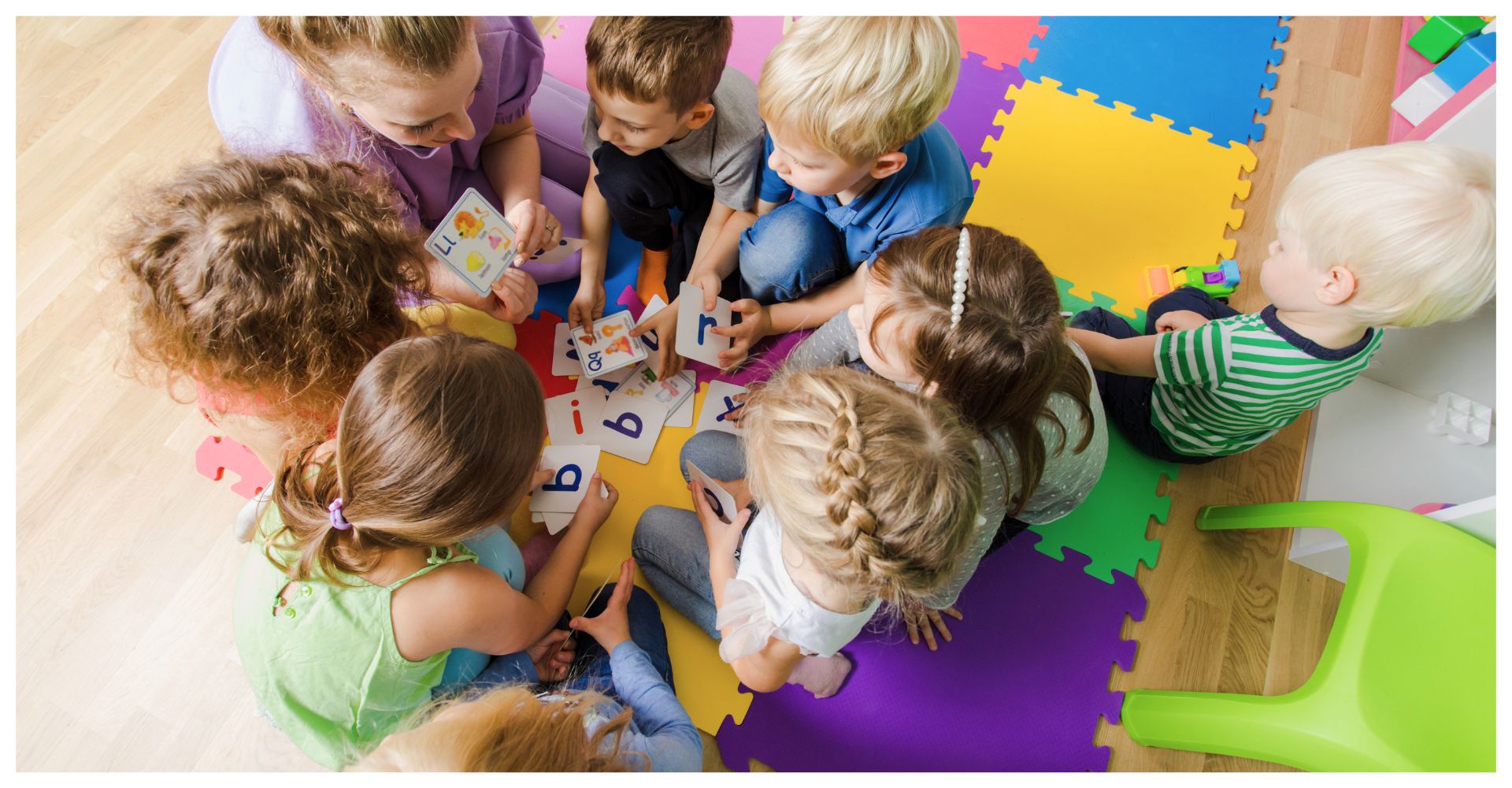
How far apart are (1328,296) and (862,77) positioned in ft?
3.06

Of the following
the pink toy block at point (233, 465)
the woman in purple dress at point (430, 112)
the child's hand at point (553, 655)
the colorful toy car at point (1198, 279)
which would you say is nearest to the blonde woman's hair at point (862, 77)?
the woman in purple dress at point (430, 112)

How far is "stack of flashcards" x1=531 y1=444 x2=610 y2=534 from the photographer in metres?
1.83

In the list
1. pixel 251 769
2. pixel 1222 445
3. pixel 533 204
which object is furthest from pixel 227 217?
pixel 1222 445

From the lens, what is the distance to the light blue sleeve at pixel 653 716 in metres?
1.38

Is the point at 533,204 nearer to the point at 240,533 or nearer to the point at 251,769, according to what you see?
the point at 240,533

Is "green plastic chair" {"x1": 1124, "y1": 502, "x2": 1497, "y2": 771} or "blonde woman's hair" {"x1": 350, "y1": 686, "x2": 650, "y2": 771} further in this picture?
"green plastic chair" {"x1": 1124, "y1": 502, "x2": 1497, "y2": 771}

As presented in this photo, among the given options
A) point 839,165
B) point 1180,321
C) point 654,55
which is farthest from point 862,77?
point 1180,321

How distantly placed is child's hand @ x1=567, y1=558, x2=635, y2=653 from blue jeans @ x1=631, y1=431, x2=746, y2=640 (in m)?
0.11

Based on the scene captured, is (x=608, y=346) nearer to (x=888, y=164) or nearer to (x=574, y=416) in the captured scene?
(x=574, y=416)

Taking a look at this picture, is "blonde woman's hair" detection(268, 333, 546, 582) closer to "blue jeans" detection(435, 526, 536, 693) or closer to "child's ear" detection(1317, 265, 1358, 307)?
"blue jeans" detection(435, 526, 536, 693)

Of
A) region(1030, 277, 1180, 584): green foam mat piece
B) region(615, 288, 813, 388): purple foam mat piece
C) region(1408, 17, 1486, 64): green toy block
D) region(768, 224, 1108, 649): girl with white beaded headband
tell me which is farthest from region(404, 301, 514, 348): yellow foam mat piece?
region(1408, 17, 1486, 64): green toy block

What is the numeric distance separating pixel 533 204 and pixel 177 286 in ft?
2.66

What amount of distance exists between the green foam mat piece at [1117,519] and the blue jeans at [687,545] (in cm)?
79

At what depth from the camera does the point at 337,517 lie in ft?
3.92
